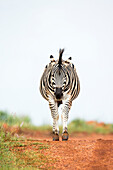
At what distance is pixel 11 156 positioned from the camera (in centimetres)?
720

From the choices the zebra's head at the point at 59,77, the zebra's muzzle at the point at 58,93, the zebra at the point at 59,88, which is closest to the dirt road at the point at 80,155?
the zebra at the point at 59,88

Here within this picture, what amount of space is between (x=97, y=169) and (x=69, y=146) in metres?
1.40

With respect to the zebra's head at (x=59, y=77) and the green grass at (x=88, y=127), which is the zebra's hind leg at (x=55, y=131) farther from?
the green grass at (x=88, y=127)

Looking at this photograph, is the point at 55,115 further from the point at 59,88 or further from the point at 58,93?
the point at 59,88

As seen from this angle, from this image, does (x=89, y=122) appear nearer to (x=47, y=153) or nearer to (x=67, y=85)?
(x=67, y=85)

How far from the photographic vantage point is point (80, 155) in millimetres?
7184

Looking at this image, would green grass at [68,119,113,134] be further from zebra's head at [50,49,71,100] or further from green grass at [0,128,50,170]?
green grass at [0,128,50,170]

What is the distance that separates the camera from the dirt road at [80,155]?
663cm

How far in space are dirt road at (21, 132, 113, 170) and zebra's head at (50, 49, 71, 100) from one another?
146 centimetres

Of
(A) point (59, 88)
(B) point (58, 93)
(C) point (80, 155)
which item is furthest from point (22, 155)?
(A) point (59, 88)

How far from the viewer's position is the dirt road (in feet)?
21.7

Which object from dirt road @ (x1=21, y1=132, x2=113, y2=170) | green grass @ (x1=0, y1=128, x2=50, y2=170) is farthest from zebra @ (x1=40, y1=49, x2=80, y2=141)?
green grass @ (x1=0, y1=128, x2=50, y2=170)

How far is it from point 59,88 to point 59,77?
14.0 inches

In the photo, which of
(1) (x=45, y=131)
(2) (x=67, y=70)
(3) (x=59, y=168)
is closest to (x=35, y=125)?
(1) (x=45, y=131)
